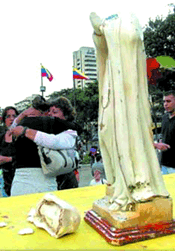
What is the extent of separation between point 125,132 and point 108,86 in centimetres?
29

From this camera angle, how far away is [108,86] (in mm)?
1683

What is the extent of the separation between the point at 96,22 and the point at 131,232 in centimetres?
117

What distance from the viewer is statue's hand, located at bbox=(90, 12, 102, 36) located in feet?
5.57

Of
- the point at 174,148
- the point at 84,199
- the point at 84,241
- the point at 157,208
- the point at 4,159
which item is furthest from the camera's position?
the point at 174,148

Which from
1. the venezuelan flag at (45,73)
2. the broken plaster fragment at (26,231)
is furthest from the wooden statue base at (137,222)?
the venezuelan flag at (45,73)

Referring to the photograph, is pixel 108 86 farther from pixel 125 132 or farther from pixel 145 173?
pixel 145 173

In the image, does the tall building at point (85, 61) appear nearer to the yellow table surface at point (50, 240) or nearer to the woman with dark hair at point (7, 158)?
the woman with dark hair at point (7, 158)

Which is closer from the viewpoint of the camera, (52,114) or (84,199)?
(84,199)

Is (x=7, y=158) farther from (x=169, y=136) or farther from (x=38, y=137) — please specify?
(x=169, y=136)

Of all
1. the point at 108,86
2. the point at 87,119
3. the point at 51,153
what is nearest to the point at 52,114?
the point at 51,153

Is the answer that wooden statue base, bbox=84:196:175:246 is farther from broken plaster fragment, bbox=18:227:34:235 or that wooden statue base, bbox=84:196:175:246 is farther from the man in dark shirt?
the man in dark shirt

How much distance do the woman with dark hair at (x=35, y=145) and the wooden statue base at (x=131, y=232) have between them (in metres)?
0.98

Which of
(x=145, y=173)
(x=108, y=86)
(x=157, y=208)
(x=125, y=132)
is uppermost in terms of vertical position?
(x=108, y=86)

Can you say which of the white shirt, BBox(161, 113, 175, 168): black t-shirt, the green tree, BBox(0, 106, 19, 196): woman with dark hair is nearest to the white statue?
the white shirt
